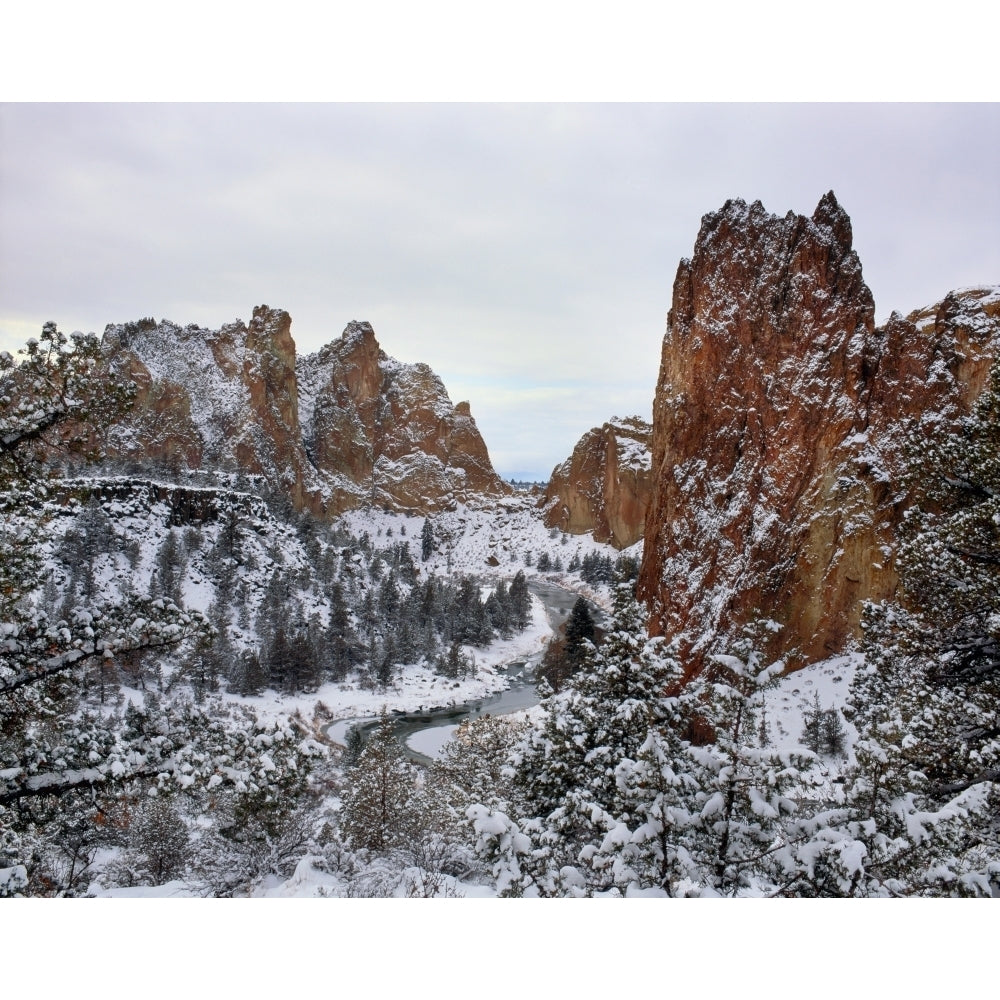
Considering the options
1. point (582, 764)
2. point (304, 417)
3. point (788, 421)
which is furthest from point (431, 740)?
point (304, 417)

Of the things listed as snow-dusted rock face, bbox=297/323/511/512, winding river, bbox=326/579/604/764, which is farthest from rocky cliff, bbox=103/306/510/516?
winding river, bbox=326/579/604/764

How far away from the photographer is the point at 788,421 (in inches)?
1353

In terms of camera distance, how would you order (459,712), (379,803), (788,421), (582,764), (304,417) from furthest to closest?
(304,417) < (459,712) < (788,421) < (379,803) < (582,764)

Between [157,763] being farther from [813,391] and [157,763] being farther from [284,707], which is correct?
[284,707]

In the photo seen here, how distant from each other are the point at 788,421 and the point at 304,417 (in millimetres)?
148263

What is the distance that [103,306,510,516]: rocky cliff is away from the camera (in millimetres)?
115375

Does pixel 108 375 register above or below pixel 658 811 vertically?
above

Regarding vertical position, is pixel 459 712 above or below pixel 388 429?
below

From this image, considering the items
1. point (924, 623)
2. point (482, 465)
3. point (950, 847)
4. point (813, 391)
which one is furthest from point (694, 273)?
point (482, 465)

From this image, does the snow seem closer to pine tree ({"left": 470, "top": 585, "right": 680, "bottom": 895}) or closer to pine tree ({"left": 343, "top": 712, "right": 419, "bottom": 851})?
pine tree ({"left": 343, "top": 712, "right": 419, "bottom": 851})

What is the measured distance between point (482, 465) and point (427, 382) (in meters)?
30.2

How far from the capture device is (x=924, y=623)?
8422 millimetres

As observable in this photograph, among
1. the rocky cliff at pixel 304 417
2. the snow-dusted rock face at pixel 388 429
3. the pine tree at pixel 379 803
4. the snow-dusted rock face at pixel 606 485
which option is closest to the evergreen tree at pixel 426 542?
the rocky cliff at pixel 304 417

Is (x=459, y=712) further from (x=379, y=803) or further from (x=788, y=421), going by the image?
(x=379, y=803)
